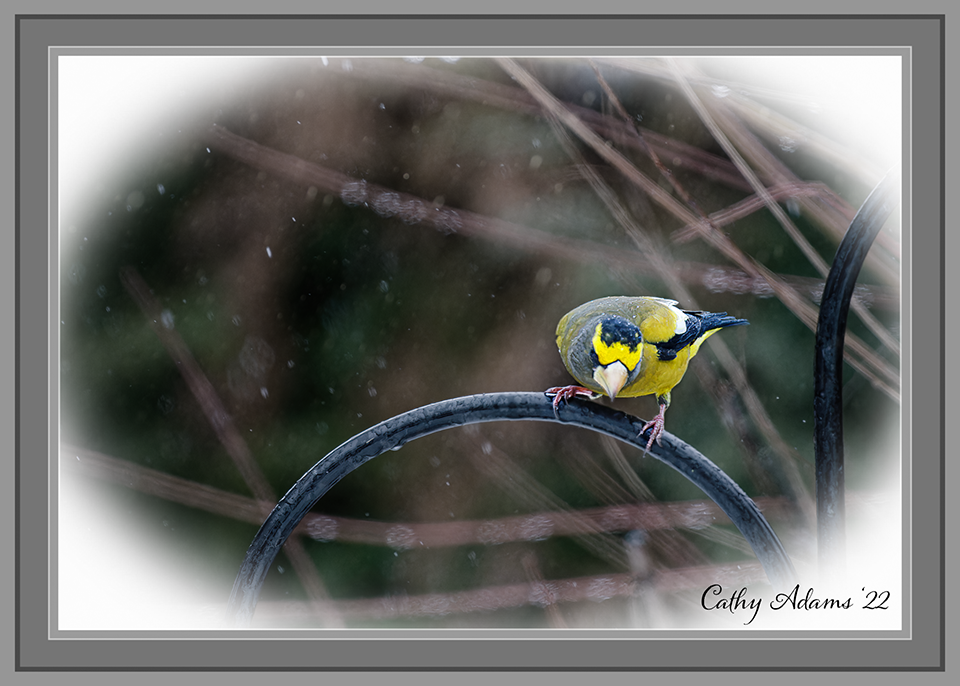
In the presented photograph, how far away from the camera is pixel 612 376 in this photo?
1.19 m

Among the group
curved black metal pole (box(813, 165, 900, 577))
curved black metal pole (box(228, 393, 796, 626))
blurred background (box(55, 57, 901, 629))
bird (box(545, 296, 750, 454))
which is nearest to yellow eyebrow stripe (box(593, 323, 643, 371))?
bird (box(545, 296, 750, 454))

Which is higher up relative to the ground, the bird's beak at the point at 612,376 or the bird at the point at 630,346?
the bird at the point at 630,346

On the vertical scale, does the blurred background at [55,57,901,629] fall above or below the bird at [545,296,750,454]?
above

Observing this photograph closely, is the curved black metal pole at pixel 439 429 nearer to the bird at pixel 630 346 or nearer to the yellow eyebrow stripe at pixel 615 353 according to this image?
the bird at pixel 630 346

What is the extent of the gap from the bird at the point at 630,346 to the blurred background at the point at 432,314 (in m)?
0.70

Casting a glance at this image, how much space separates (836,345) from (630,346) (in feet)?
1.13

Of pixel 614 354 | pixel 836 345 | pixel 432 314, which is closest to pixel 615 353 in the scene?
pixel 614 354

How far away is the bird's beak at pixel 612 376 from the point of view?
119 cm

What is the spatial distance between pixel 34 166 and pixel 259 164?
3.33ft

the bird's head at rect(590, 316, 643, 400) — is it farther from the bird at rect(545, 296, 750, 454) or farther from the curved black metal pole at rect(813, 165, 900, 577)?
the curved black metal pole at rect(813, 165, 900, 577)

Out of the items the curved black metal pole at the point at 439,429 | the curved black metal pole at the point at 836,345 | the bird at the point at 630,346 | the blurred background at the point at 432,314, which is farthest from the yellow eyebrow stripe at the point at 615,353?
the blurred background at the point at 432,314

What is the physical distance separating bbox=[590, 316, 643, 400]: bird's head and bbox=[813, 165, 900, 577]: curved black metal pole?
315 mm

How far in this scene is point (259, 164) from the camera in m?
2.20

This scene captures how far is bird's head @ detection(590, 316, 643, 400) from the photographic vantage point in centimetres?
120
